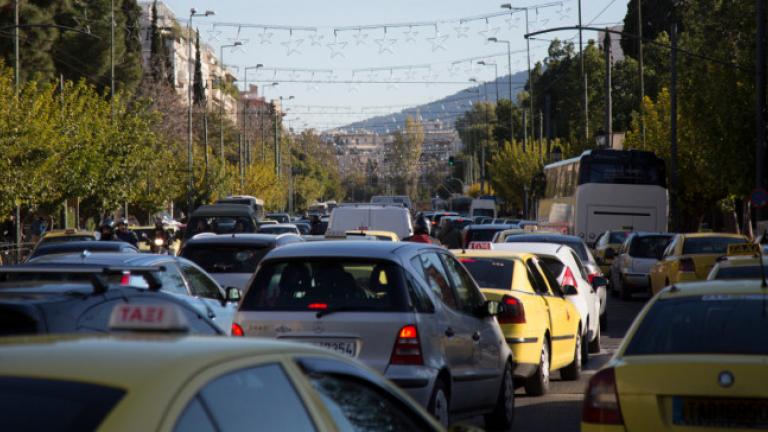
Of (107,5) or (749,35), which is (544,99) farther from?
(749,35)

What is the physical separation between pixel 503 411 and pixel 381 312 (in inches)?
95.6

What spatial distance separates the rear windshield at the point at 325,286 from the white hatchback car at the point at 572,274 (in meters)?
8.32

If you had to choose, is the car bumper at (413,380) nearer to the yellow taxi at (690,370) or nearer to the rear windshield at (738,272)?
the yellow taxi at (690,370)

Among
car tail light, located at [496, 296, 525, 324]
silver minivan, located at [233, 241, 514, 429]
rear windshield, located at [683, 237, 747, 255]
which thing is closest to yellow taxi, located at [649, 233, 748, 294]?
rear windshield, located at [683, 237, 747, 255]

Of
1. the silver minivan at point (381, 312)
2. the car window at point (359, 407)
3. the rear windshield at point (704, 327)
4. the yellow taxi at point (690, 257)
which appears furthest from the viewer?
the yellow taxi at point (690, 257)

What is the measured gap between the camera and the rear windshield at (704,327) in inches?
316

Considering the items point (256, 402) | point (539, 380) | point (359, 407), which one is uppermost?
point (256, 402)

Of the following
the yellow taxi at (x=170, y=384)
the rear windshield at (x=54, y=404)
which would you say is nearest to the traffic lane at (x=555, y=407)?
the yellow taxi at (x=170, y=384)

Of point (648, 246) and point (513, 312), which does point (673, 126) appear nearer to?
point (648, 246)

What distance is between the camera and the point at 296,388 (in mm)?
4402

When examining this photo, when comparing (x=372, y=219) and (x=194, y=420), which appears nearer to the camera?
(x=194, y=420)

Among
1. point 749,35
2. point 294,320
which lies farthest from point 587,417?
point 749,35

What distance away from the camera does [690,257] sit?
26375 millimetres

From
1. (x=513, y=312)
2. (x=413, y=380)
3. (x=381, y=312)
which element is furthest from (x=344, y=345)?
(x=513, y=312)
